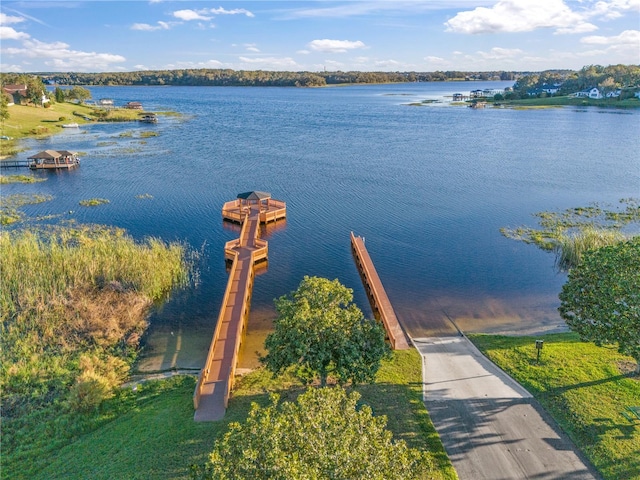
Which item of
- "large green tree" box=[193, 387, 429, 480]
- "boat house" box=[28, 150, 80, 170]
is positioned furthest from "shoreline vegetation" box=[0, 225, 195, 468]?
"boat house" box=[28, 150, 80, 170]

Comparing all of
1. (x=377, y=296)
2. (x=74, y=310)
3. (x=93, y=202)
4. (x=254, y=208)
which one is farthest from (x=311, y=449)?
(x=93, y=202)

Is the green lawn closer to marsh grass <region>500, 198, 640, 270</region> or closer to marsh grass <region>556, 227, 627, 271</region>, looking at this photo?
marsh grass <region>556, 227, 627, 271</region>

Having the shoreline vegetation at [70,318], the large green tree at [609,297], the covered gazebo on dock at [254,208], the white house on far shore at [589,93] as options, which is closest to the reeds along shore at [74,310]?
the shoreline vegetation at [70,318]

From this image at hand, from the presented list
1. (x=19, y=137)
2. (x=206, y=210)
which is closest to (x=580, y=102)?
(x=206, y=210)

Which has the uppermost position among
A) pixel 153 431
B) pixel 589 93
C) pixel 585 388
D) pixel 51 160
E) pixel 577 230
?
pixel 589 93

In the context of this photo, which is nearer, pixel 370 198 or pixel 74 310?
pixel 74 310

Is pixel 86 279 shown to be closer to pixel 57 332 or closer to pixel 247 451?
pixel 57 332

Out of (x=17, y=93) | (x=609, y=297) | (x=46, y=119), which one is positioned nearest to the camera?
(x=609, y=297)

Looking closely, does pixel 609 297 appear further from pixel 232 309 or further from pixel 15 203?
pixel 15 203
